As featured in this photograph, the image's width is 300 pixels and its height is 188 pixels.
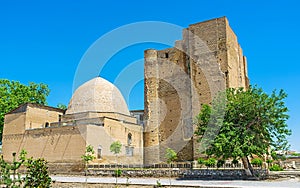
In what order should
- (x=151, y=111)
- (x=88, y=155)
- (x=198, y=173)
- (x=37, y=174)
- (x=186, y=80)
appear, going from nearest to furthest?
(x=37, y=174) → (x=198, y=173) → (x=88, y=155) → (x=186, y=80) → (x=151, y=111)

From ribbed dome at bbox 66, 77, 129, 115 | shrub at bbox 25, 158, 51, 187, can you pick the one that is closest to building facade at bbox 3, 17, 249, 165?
ribbed dome at bbox 66, 77, 129, 115

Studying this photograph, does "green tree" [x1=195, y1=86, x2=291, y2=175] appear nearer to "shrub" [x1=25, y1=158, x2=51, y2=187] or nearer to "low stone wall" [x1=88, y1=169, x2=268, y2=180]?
"low stone wall" [x1=88, y1=169, x2=268, y2=180]

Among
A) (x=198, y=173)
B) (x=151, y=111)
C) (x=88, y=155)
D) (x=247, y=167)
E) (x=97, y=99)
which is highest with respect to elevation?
(x=97, y=99)

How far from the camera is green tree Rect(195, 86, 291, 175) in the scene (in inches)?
648

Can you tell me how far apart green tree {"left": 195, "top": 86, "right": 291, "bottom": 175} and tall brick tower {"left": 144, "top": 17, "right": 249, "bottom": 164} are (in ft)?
30.3

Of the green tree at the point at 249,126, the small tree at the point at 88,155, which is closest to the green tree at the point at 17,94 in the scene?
the small tree at the point at 88,155

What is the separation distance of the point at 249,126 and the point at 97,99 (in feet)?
60.4

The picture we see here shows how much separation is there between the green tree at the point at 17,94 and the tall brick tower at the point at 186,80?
14262 millimetres

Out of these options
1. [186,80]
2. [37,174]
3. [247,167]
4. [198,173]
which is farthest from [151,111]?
[37,174]

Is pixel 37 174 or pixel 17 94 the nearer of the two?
pixel 37 174

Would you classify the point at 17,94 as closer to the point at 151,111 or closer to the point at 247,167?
the point at 151,111

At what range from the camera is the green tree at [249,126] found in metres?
16.5

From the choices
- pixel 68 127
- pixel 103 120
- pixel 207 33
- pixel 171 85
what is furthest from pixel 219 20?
pixel 68 127

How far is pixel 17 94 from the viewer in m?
35.8
